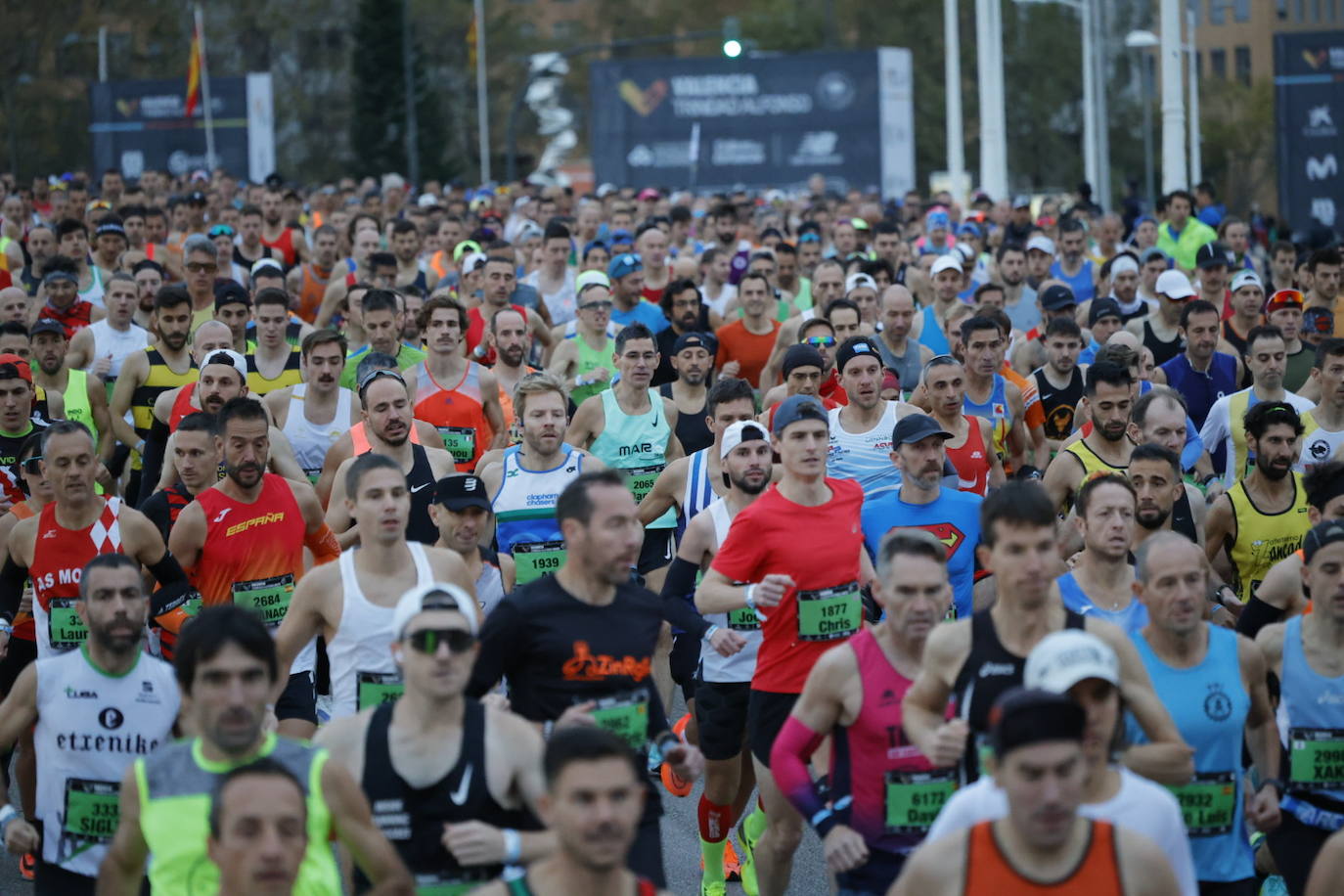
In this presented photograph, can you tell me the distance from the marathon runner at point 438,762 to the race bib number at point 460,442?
567 cm

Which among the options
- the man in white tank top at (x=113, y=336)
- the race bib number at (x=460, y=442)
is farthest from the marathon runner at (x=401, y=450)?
the man in white tank top at (x=113, y=336)

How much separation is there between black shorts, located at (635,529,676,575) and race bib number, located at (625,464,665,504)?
1.12 ft

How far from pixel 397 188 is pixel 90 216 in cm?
453

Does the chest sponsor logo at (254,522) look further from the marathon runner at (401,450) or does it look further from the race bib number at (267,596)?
the marathon runner at (401,450)

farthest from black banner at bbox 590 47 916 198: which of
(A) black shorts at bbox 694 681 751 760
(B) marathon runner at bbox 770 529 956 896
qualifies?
(B) marathon runner at bbox 770 529 956 896

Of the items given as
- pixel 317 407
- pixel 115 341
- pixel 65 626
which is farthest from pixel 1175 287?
pixel 65 626

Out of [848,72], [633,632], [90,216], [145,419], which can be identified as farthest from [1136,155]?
[633,632]

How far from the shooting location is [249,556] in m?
8.42

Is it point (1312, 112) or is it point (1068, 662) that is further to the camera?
point (1312, 112)

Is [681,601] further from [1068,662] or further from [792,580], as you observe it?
[1068,662]

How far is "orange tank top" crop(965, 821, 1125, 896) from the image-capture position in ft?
14.8

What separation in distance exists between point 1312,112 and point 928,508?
15.4 metres

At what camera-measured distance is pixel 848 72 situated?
136 feet

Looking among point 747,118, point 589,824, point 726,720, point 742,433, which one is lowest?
point 726,720
